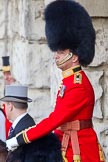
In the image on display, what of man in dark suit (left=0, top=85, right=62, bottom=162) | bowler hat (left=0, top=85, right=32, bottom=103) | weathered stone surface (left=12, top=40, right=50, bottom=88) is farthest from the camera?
weathered stone surface (left=12, top=40, right=50, bottom=88)

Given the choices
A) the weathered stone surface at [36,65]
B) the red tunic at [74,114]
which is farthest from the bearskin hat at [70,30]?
the weathered stone surface at [36,65]

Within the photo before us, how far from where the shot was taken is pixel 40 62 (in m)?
5.57

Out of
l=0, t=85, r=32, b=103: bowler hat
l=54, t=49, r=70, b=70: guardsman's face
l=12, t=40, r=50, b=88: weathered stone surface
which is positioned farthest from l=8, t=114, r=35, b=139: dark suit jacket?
l=12, t=40, r=50, b=88: weathered stone surface

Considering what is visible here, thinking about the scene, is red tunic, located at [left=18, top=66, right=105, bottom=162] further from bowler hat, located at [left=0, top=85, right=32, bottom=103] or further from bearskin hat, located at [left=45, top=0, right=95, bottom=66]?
bowler hat, located at [left=0, top=85, right=32, bottom=103]

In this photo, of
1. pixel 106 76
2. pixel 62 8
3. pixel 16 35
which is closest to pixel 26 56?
pixel 16 35

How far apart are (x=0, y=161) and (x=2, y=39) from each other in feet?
7.66

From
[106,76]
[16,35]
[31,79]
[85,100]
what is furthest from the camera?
[16,35]

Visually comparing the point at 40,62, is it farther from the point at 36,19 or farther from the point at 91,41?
the point at 91,41

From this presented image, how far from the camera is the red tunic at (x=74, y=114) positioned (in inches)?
147

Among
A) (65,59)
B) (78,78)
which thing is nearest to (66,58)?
(65,59)

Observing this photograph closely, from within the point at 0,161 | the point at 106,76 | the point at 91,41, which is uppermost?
the point at 91,41

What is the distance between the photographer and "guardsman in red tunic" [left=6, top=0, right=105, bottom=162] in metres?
3.77

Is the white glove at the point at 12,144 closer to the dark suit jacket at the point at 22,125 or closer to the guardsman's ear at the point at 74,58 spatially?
the dark suit jacket at the point at 22,125

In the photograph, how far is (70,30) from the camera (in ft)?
13.0
